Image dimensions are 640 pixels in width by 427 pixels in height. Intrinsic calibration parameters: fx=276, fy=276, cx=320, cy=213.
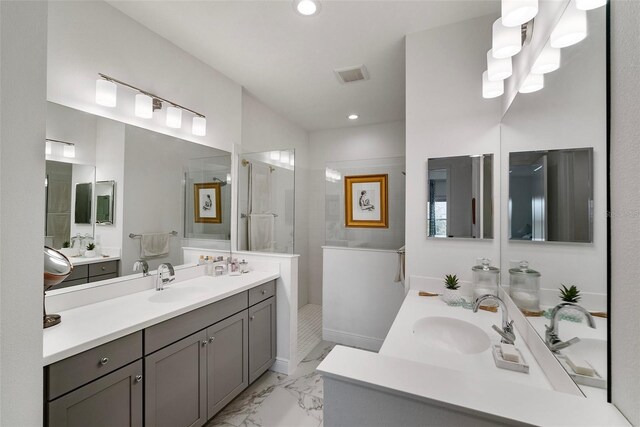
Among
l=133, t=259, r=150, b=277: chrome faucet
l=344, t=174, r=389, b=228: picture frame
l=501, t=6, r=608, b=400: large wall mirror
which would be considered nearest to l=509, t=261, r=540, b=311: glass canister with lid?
l=501, t=6, r=608, b=400: large wall mirror

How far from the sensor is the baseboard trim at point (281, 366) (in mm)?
2373

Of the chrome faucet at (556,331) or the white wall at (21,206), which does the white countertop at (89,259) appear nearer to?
the white wall at (21,206)

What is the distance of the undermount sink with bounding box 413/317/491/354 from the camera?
1333 millimetres

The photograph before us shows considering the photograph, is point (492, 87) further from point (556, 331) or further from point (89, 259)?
point (89, 259)

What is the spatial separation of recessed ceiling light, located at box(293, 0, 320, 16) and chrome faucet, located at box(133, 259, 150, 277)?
6.44 ft

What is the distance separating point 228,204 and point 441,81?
6.81 feet

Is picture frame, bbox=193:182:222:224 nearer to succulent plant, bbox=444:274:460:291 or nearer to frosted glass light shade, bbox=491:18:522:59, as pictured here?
succulent plant, bbox=444:274:460:291

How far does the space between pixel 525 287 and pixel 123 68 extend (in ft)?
8.60

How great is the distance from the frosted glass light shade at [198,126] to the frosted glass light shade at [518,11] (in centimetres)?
210

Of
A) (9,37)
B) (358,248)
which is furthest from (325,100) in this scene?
(9,37)

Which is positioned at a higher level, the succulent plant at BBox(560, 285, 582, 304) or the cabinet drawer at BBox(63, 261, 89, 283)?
the succulent plant at BBox(560, 285, 582, 304)

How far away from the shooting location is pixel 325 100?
317 centimetres

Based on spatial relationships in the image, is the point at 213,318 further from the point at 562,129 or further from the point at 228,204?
the point at 562,129

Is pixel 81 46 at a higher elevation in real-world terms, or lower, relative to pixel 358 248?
higher
